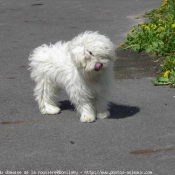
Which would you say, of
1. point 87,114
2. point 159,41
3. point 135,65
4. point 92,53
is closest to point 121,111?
point 87,114

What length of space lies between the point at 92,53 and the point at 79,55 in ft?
0.52

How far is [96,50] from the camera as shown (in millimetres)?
7113

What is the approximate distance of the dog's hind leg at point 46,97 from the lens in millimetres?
8055

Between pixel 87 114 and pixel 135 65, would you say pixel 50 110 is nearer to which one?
pixel 87 114

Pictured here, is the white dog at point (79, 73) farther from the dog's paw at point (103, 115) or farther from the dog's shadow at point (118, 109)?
the dog's shadow at point (118, 109)

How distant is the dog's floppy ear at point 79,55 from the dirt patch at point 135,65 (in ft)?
8.07

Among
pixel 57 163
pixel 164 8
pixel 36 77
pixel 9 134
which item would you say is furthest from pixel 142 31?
pixel 57 163

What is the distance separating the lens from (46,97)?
8.12m

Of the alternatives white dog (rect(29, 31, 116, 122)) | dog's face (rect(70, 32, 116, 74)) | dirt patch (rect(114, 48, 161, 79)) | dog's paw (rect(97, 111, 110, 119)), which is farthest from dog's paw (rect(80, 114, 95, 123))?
dirt patch (rect(114, 48, 161, 79))

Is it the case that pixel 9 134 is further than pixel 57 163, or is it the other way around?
pixel 9 134

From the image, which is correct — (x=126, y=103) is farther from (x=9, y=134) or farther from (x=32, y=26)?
(x=32, y=26)

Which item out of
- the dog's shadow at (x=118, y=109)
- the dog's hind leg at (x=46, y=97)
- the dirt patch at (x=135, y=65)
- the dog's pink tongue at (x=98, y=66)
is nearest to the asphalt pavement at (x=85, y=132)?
the dog's shadow at (x=118, y=109)

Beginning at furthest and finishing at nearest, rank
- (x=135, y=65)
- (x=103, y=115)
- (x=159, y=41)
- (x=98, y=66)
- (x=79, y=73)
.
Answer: (x=159, y=41) → (x=135, y=65) → (x=103, y=115) → (x=79, y=73) → (x=98, y=66)

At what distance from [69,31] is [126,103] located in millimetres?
5896
